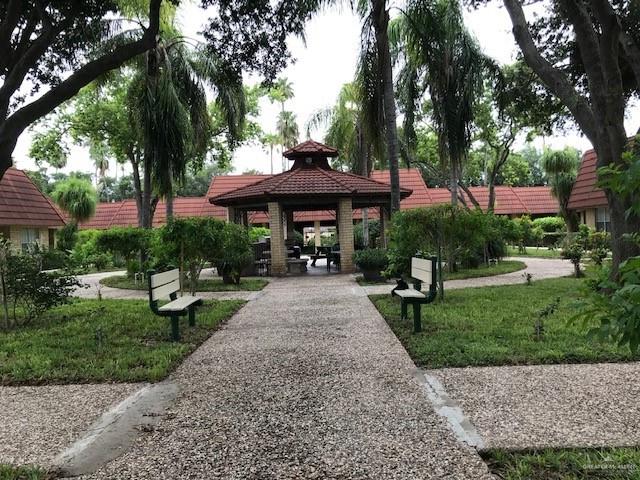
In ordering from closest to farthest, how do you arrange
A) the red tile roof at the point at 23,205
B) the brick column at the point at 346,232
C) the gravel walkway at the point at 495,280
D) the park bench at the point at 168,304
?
the park bench at the point at 168,304 < the gravel walkway at the point at 495,280 < the brick column at the point at 346,232 < the red tile roof at the point at 23,205

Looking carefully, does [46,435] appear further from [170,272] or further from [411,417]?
[170,272]

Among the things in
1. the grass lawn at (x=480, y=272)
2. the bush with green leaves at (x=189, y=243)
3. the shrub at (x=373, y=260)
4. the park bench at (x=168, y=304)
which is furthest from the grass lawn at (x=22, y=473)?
the grass lawn at (x=480, y=272)

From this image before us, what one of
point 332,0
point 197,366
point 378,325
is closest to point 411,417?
point 197,366

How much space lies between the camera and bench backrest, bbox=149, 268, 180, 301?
6.70 metres

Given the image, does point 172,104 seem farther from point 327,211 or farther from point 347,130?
point 327,211

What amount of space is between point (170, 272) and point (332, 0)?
26.3ft

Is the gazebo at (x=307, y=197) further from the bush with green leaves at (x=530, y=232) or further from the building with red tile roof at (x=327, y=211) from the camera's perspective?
the bush with green leaves at (x=530, y=232)

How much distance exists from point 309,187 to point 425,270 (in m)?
10.4

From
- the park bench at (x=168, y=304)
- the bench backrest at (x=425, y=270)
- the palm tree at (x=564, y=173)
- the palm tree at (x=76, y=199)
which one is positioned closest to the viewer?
the park bench at (x=168, y=304)

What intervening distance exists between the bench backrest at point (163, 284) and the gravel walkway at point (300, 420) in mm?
1011

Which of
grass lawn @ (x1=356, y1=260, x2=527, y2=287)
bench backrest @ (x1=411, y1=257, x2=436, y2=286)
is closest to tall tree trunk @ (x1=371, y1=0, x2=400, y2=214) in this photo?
grass lawn @ (x1=356, y1=260, x2=527, y2=287)

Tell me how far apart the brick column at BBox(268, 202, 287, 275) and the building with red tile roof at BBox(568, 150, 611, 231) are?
16403 mm

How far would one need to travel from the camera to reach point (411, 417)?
383cm

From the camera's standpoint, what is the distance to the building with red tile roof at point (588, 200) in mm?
24750
